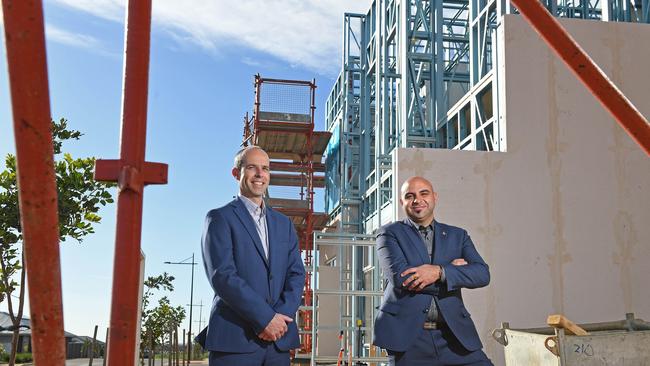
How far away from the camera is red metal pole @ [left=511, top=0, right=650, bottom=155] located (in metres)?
1.34

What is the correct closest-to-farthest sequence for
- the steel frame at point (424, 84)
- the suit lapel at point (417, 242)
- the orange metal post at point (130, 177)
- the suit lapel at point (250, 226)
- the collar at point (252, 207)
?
1. the orange metal post at point (130, 177)
2. the suit lapel at point (250, 226)
3. the collar at point (252, 207)
4. the suit lapel at point (417, 242)
5. the steel frame at point (424, 84)

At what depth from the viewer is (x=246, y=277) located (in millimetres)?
3357

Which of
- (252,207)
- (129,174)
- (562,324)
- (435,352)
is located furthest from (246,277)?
(562,324)

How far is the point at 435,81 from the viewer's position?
57.5 ft

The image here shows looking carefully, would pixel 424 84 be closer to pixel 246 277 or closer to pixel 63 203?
pixel 63 203

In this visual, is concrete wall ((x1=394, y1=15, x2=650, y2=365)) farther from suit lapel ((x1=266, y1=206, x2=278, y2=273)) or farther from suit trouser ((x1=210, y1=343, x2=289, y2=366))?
suit trouser ((x1=210, y1=343, x2=289, y2=366))

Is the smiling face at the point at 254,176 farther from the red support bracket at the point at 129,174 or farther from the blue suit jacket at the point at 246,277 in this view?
the red support bracket at the point at 129,174

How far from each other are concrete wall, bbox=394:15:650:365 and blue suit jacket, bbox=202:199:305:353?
5.89 meters

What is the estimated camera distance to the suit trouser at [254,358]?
10.4ft

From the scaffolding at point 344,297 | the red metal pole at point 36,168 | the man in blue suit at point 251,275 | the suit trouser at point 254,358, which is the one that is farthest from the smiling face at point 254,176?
the scaffolding at point 344,297

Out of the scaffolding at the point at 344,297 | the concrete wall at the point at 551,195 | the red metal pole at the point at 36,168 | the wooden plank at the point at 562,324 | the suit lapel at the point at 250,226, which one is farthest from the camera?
the scaffolding at the point at 344,297

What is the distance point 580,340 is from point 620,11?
38.1 ft

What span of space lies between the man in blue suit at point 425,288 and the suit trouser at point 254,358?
61cm

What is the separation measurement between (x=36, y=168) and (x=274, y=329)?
7.36 feet
